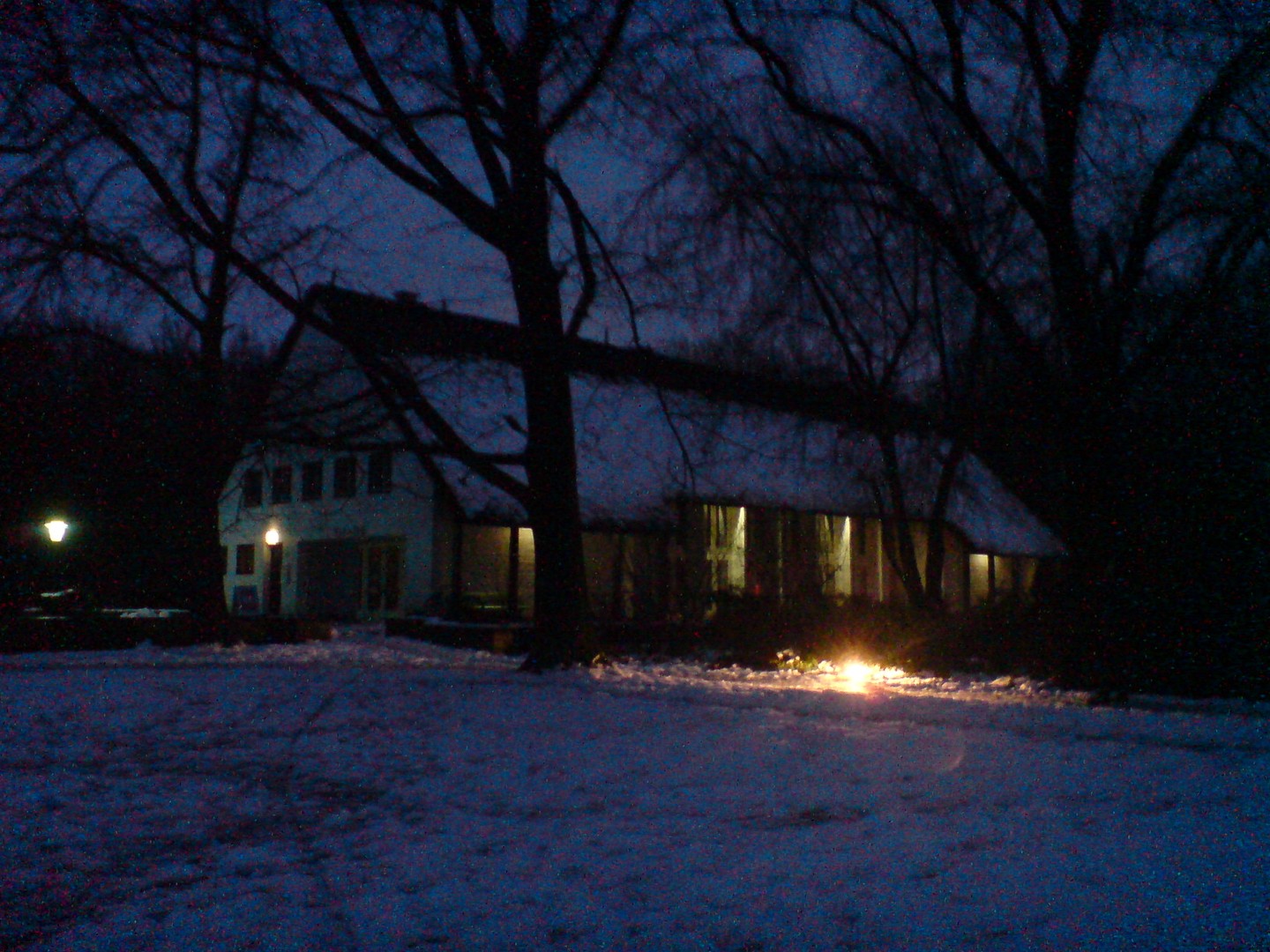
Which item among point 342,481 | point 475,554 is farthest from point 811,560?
point 342,481

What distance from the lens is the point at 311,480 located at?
2977 cm

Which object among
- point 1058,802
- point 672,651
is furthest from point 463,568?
point 1058,802

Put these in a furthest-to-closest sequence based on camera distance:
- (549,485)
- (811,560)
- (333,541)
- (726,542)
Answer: (333,541)
(726,542)
(811,560)
(549,485)

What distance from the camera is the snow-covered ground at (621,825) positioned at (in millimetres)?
3424

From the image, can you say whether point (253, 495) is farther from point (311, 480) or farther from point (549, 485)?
point (549, 485)

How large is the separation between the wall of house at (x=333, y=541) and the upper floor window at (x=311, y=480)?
0.03m

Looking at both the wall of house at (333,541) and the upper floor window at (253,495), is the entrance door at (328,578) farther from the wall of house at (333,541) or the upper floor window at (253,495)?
the upper floor window at (253,495)

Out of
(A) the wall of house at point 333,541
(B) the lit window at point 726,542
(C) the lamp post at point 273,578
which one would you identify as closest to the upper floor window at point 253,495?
(A) the wall of house at point 333,541

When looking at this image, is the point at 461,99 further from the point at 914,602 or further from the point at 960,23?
the point at 914,602

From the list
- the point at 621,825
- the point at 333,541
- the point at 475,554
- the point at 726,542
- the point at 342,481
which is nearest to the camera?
the point at 621,825

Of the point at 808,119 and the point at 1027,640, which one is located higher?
the point at 808,119

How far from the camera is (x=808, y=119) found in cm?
1288

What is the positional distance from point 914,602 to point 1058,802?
495 inches

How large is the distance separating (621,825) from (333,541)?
24.8 meters
